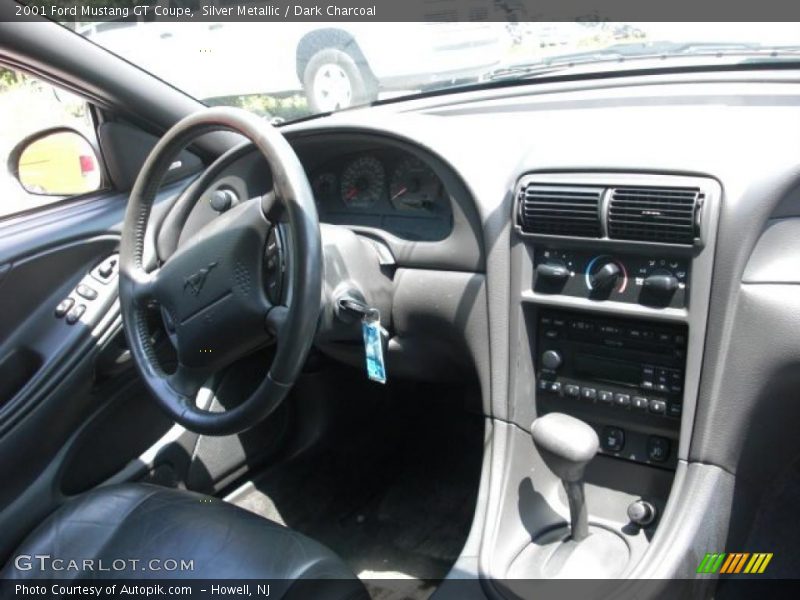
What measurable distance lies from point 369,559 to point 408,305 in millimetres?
945

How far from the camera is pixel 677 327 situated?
1.54 metres

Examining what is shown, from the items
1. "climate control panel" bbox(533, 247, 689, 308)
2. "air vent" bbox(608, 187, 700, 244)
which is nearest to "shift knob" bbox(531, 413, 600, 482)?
"climate control panel" bbox(533, 247, 689, 308)

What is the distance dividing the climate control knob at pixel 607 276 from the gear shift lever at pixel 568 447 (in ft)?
0.94

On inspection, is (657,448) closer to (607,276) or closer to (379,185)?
(607,276)

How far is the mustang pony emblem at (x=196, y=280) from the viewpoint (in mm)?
1725

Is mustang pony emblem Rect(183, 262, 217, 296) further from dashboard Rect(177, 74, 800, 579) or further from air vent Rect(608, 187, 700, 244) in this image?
air vent Rect(608, 187, 700, 244)

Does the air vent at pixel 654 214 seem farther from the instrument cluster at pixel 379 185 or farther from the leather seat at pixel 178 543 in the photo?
the leather seat at pixel 178 543

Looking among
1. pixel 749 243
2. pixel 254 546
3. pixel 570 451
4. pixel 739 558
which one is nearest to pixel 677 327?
pixel 749 243

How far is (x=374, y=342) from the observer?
5.94ft

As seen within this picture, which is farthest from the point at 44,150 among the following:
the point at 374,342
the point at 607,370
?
the point at 607,370

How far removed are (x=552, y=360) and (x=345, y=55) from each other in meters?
1.17

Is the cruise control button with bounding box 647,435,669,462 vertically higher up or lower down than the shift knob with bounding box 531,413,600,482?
lower down

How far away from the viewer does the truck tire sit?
2.32 metres

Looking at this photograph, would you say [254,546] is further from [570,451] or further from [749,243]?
[749,243]
